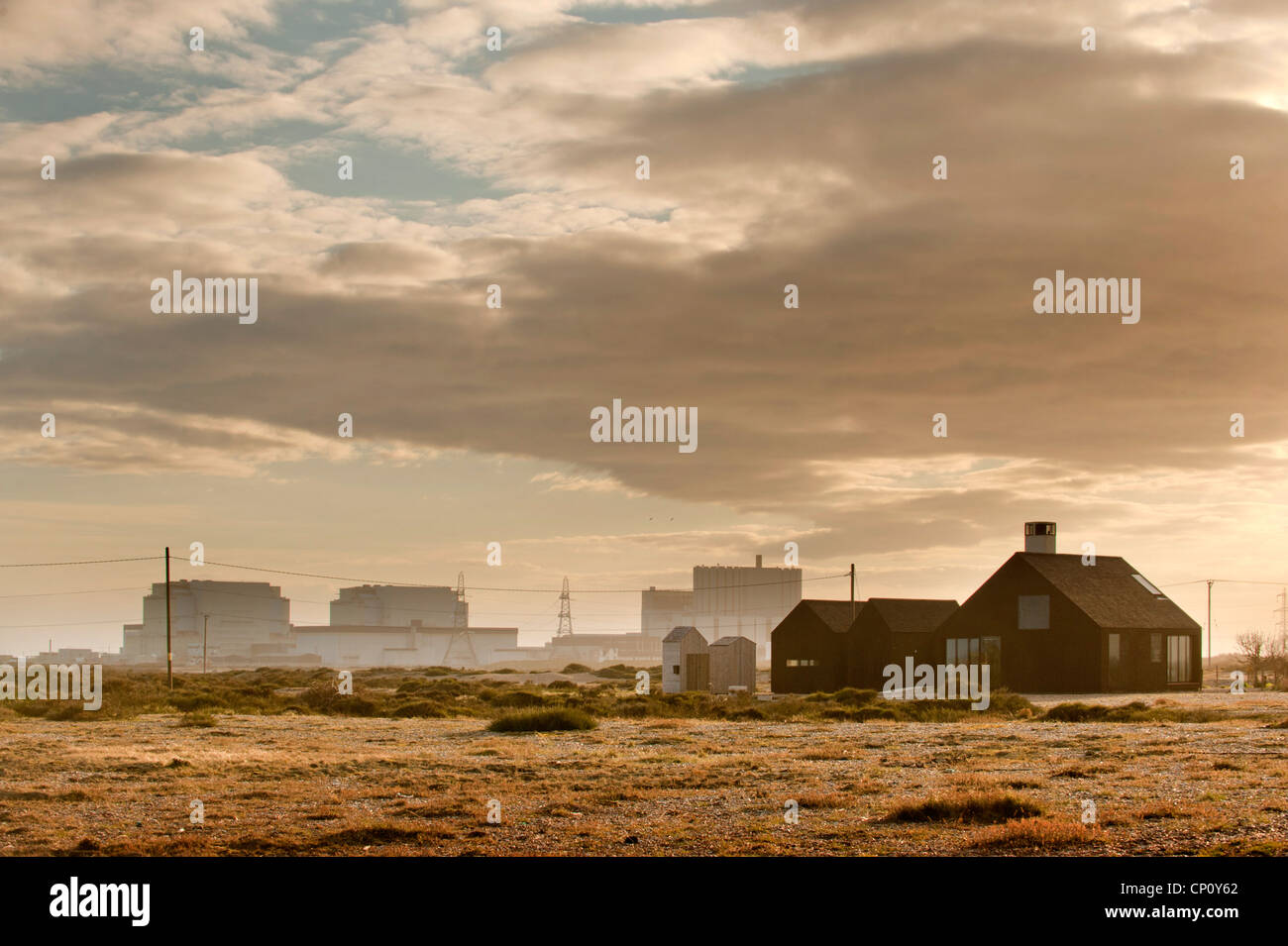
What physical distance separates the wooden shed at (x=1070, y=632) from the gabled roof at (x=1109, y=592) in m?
0.06

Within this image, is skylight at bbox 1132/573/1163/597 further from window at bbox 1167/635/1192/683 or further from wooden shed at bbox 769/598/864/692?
wooden shed at bbox 769/598/864/692

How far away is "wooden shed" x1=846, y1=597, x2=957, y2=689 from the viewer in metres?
59.2

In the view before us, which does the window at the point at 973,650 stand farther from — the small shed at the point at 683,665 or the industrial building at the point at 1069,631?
the small shed at the point at 683,665

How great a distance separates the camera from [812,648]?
62.4m

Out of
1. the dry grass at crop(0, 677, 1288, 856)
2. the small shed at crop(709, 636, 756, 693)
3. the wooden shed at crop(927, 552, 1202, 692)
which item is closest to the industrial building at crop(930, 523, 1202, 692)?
the wooden shed at crop(927, 552, 1202, 692)

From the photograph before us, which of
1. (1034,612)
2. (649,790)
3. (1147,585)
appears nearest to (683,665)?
(1034,612)

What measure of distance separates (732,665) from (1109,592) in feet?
58.2

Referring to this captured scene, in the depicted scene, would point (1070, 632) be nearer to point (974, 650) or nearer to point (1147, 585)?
point (974, 650)

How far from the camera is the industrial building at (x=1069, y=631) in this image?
52.8 metres

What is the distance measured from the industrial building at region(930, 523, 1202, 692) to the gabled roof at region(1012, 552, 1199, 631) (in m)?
0.06
